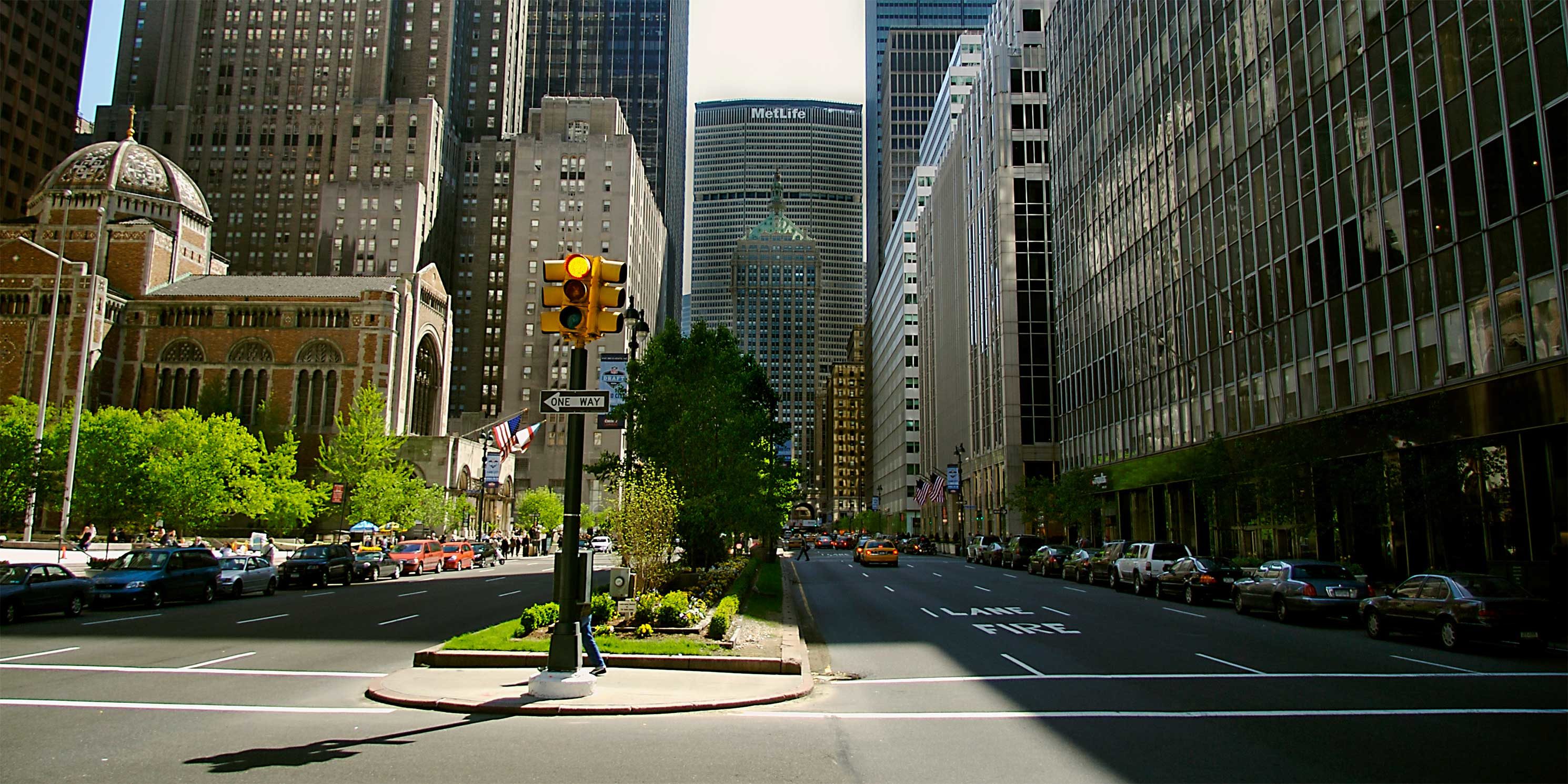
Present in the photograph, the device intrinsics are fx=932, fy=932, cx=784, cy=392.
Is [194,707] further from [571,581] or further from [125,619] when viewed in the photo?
[125,619]

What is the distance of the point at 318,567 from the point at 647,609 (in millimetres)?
22646

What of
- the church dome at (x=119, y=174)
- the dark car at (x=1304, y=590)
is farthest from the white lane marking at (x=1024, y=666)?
the church dome at (x=119, y=174)

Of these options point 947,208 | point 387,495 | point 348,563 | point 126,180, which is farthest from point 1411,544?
point 126,180

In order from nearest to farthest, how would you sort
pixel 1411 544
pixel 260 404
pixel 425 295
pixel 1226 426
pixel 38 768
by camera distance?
pixel 38 768
pixel 1411 544
pixel 1226 426
pixel 260 404
pixel 425 295

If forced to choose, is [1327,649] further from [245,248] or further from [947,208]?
[245,248]

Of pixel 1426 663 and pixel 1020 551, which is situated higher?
pixel 1020 551

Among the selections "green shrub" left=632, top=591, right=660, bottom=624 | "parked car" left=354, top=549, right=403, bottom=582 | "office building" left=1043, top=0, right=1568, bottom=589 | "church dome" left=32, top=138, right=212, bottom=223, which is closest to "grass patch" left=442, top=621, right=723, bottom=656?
"green shrub" left=632, top=591, right=660, bottom=624

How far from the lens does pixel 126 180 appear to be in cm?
9819

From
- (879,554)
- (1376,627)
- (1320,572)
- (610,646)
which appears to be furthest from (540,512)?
(1376,627)

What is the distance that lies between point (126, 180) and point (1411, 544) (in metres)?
116

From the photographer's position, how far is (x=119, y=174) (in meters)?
97.4

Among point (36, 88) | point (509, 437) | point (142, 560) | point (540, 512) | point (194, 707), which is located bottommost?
point (194, 707)

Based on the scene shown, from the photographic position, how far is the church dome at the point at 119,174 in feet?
318

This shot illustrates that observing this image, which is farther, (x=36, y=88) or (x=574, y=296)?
(x=36, y=88)
